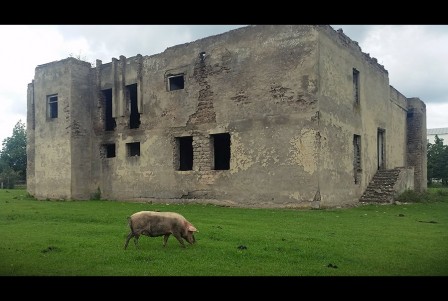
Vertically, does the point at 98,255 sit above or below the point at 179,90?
below

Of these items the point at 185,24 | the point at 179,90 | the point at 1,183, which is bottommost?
the point at 1,183

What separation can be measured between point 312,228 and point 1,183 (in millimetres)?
37678

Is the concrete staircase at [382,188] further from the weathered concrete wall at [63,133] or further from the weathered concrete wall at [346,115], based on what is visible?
the weathered concrete wall at [63,133]

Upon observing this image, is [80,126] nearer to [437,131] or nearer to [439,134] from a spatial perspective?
[439,134]

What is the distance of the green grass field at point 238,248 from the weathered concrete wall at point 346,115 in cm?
411

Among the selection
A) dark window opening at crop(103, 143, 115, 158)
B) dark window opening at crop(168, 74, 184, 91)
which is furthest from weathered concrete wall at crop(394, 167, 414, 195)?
dark window opening at crop(103, 143, 115, 158)

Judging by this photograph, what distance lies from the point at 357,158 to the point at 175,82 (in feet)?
32.8

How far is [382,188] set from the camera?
21375mm

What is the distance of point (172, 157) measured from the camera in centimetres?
2114

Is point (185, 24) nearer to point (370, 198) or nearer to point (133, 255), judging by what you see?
point (133, 255)

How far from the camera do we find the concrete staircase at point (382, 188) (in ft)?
67.9

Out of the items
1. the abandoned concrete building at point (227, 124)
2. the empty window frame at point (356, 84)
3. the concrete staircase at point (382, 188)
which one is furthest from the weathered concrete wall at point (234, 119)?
the concrete staircase at point (382, 188)

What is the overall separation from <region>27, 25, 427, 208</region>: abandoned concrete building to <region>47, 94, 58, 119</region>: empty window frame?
0.10m
